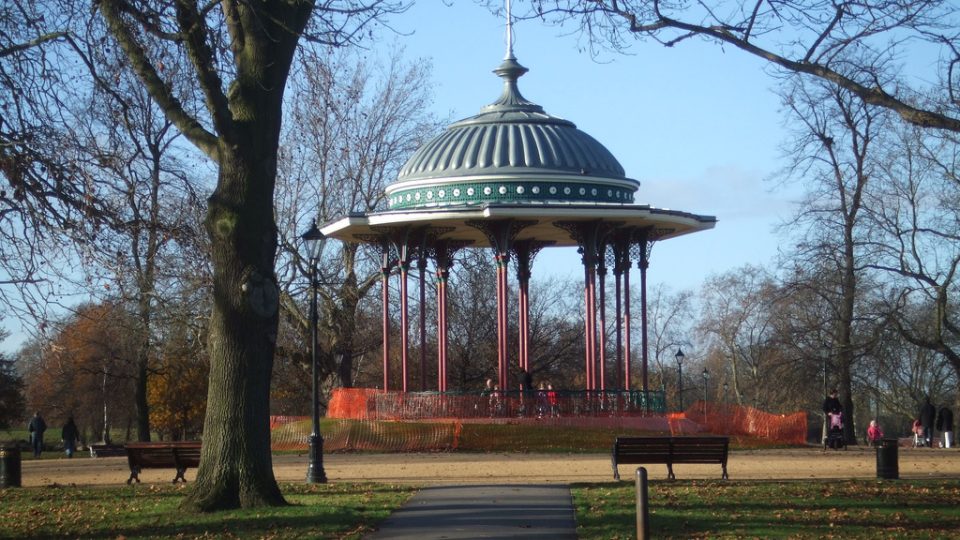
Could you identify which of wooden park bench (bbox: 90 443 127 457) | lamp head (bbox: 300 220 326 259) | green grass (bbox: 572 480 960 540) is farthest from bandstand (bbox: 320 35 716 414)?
green grass (bbox: 572 480 960 540)

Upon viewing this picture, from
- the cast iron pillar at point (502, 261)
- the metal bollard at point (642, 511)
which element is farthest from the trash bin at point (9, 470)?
the metal bollard at point (642, 511)

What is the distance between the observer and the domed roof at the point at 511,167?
4028cm

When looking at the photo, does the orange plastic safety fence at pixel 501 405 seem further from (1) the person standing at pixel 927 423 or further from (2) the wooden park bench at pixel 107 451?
(1) the person standing at pixel 927 423

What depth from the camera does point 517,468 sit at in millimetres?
28734

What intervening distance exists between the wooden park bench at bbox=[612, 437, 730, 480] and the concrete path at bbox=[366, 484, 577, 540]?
2.66 meters

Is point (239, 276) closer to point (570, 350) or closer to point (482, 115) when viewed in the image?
point (482, 115)

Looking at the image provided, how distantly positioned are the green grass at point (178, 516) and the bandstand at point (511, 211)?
18.1 meters

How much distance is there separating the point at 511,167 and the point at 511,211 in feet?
5.93

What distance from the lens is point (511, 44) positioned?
4503 centimetres

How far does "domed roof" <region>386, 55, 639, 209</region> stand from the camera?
4028 centimetres

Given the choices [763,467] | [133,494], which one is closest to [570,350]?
[763,467]

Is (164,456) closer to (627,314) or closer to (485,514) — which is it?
(485,514)

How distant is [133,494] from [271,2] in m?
8.22

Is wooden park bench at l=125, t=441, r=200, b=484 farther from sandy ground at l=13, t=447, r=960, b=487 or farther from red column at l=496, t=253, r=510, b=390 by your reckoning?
red column at l=496, t=253, r=510, b=390
